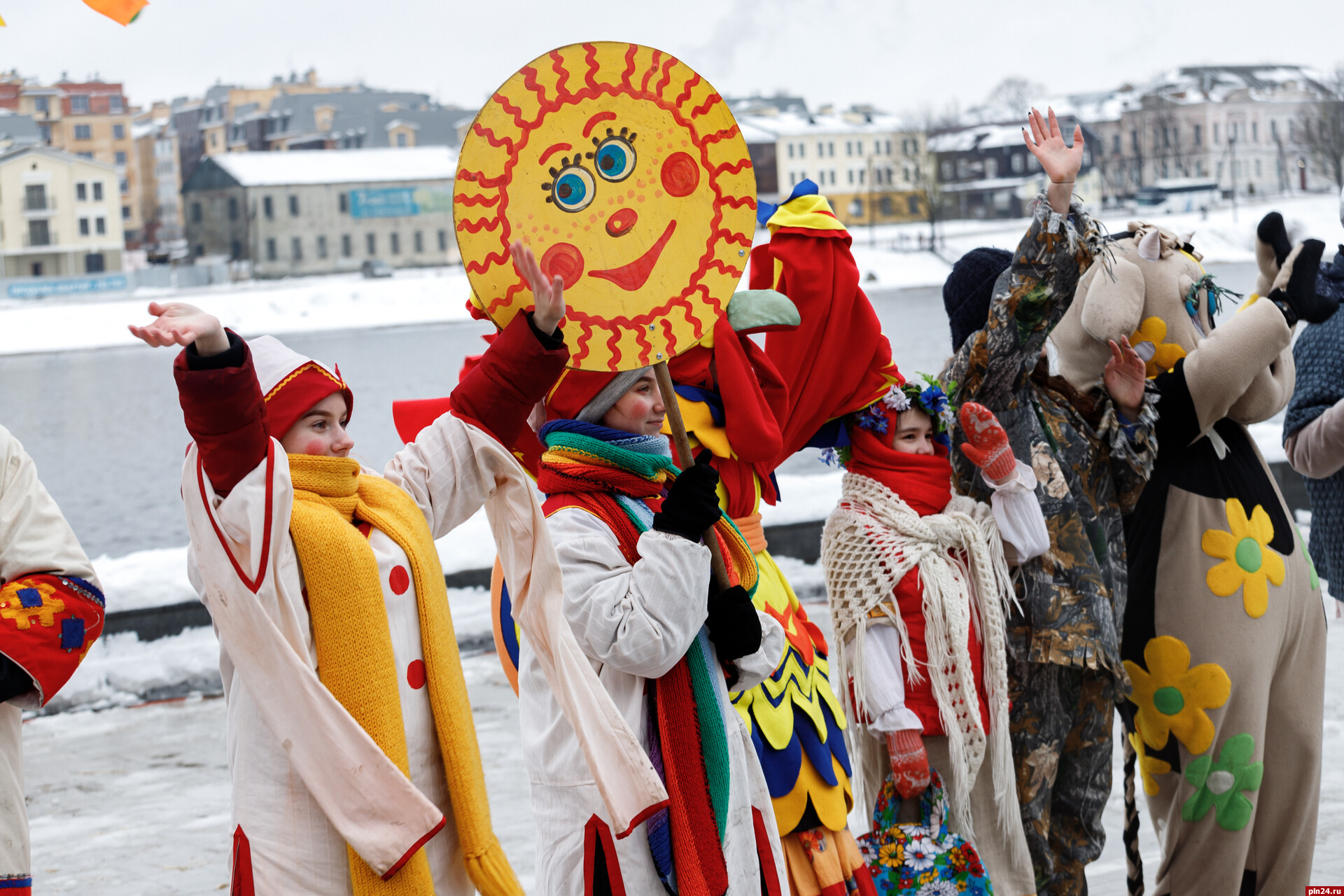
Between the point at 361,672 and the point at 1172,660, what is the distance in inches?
84.4

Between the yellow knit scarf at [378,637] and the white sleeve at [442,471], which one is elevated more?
the white sleeve at [442,471]

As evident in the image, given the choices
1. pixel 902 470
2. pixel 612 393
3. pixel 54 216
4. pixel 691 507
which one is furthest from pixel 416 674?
pixel 54 216

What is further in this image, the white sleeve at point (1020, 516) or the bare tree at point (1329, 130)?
the bare tree at point (1329, 130)

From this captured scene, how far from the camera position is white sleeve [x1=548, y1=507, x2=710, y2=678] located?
2.21 metres

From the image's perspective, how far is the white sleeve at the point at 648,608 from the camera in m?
2.21

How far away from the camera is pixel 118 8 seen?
73.2 inches

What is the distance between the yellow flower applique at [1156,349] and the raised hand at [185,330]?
2.39 meters

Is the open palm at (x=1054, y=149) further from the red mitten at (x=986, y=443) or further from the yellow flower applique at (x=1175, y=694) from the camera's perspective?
the yellow flower applique at (x=1175, y=694)

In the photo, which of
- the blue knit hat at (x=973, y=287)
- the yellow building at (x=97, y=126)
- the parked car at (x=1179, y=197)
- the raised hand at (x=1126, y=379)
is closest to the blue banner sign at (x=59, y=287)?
the yellow building at (x=97, y=126)

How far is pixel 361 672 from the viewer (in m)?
2.01

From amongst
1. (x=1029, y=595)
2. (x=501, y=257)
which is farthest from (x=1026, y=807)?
(x=501, y=257)

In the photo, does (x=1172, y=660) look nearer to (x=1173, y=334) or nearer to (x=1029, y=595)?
(x=1029, y=595)

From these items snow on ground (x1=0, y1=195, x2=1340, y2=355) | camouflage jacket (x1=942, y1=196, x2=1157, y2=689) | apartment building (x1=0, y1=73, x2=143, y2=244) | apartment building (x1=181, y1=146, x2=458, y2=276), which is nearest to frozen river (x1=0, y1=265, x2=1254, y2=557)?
snow on ground (x1=0, y1=195, x2=1340, y2=355)

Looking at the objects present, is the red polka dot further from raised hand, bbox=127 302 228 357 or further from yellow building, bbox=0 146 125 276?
yellow building, bbox=0 146 125 276
